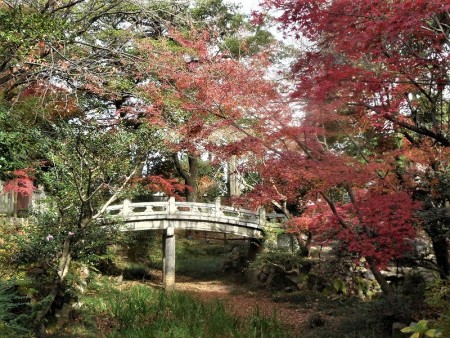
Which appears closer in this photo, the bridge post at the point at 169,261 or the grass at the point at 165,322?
the grass at the point at 165,322

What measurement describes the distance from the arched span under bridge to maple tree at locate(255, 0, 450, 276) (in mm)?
7497

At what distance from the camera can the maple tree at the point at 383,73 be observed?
491 cm

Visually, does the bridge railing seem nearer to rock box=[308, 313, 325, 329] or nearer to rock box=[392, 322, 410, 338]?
rock box=[308, 313, 325, 329]

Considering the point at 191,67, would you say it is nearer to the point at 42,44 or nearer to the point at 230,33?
the point at 42,44

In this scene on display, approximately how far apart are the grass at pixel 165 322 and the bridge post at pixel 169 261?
20.6ft

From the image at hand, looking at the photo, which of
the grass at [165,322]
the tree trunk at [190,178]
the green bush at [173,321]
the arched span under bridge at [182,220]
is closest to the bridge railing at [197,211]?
the arched span under bridge at [182,220]

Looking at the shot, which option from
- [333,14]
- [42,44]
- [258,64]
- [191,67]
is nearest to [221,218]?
[191,67]

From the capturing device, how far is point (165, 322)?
6.54 metres

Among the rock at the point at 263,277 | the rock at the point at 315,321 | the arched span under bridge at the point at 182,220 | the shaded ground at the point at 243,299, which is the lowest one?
the shaded ground at the point at 243,299

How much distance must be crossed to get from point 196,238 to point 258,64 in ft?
48.7

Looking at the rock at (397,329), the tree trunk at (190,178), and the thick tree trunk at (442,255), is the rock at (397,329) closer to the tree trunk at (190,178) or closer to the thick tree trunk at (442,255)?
the thick tree trunk at (442,255)

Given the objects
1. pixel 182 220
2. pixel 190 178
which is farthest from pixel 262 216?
pixel 190 178

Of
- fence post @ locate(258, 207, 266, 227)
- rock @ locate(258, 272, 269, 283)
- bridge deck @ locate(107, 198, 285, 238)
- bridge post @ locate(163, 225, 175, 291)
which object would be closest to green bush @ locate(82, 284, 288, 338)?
rock @ locate(258, 272, 269, 283)

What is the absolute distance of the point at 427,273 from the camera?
371 inches
